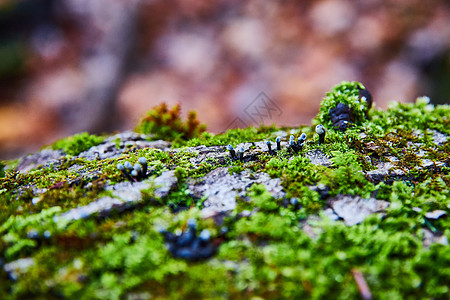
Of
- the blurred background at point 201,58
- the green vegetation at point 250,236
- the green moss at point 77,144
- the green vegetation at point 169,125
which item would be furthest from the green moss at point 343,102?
the green moss at point 77,144

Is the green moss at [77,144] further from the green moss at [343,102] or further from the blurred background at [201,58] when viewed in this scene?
the blurred background at [201,58]

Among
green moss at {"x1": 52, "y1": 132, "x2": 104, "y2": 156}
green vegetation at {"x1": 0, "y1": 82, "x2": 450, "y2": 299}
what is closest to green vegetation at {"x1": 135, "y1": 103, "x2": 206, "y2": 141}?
green moss at {"x1": 52, "y1": 132, "x2": 104, "y2": 156}

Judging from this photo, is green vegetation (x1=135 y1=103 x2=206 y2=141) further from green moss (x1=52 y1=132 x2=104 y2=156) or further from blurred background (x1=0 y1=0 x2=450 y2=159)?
blurred background (x1=0 y1=0 x2=450 y2=159)

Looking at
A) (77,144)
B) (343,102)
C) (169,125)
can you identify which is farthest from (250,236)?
(77,144)

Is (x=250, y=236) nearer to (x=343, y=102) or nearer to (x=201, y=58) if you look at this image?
(x=343, y=102)

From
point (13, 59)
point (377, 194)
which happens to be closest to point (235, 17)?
point (13, 59)

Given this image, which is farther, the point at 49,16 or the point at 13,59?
the point at 49,16

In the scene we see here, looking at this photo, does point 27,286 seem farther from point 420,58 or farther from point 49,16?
point 49,16

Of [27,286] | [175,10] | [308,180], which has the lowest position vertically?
[27,286]
